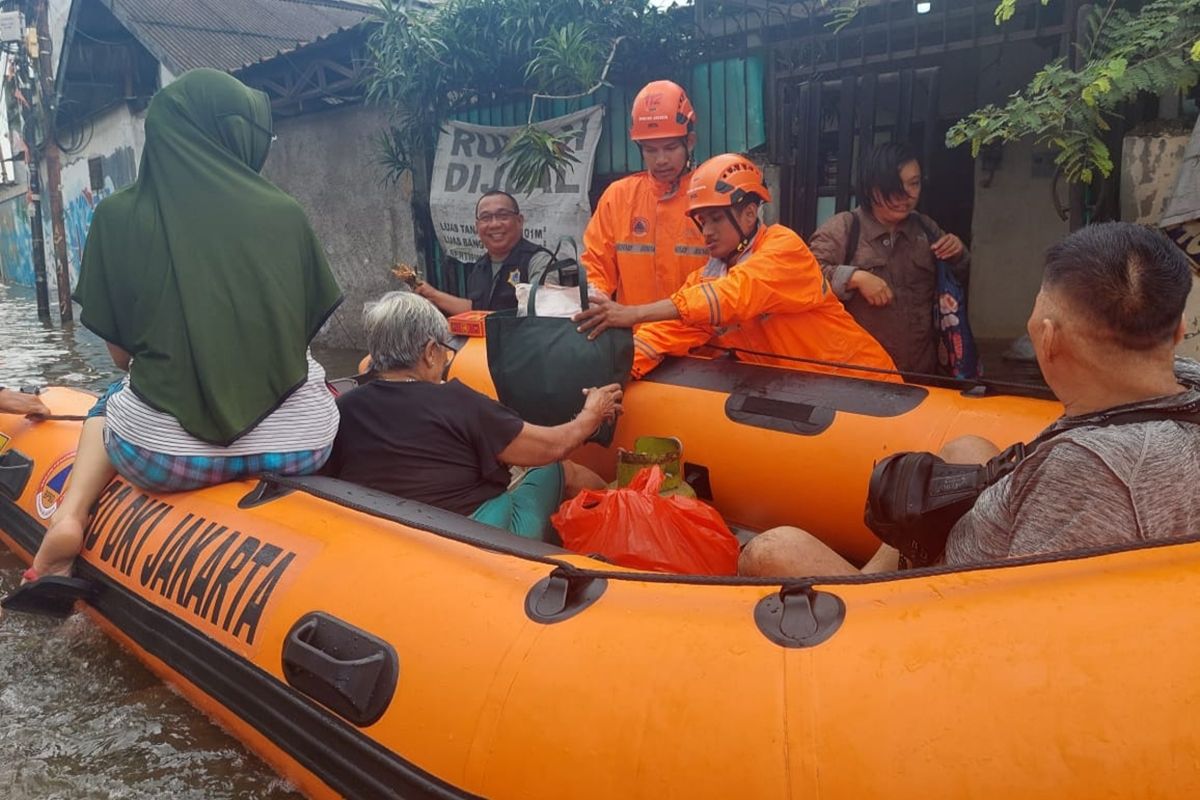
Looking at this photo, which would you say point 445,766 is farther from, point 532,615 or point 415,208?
point 415,208

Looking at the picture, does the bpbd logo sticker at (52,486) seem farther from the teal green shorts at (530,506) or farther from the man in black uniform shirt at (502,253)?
the man in black uniform shirt at (502,253)

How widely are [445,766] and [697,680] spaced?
1.77 feet

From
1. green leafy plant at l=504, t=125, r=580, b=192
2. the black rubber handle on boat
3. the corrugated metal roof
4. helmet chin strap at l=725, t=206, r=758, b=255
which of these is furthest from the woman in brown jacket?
the corrugated metal roof

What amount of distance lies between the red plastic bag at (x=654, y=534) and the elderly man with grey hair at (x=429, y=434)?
0.83 ft

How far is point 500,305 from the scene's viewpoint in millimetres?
4746

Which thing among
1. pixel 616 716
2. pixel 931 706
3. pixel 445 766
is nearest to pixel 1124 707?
pixel 931 706

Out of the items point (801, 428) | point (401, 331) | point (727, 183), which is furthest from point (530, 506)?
point (727, 183)

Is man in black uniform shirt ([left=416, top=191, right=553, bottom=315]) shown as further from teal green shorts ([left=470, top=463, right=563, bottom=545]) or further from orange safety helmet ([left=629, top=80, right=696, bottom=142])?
teal green shorts ([left=470, top=463, right=563, bottom=545])

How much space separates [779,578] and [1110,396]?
623 mm

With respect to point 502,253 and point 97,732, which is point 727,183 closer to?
point 502,253

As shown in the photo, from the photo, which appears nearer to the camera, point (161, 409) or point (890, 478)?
point (890, 478)

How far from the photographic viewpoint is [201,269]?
2523 mm

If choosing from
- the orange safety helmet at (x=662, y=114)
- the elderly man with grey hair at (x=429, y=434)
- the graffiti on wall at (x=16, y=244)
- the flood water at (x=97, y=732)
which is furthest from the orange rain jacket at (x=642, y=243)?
the graffiti on wall at (x=16, y=244)

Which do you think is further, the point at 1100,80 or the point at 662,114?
the point at 662,114
